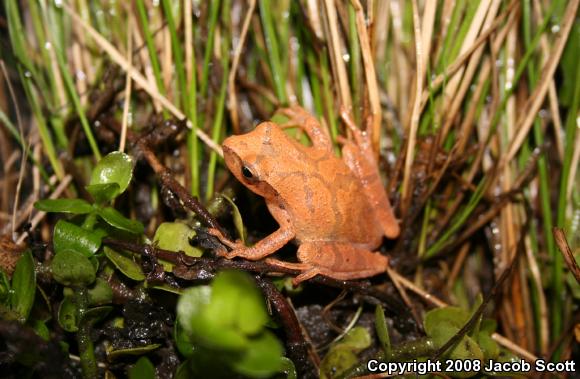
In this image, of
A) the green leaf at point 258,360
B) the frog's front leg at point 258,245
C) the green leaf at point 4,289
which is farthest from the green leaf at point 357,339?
the green leaf at point 4,289

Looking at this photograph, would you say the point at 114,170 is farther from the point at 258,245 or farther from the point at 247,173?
the point at 258,245

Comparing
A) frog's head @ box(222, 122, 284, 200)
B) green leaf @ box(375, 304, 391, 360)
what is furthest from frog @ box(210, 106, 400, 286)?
green leaf @ box(375, 304, 391, 360)

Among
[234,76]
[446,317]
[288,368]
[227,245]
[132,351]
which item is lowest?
→ [446,317]

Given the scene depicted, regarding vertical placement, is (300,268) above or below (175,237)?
below

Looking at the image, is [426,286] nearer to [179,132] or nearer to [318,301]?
[318,301]

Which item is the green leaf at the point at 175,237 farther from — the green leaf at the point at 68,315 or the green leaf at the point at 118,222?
the green leaf at the point at 68,315

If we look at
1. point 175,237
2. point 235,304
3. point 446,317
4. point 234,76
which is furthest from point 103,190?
point 446,317

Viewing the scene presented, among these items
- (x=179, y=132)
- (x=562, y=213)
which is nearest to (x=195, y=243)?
(x=179, y=132)
